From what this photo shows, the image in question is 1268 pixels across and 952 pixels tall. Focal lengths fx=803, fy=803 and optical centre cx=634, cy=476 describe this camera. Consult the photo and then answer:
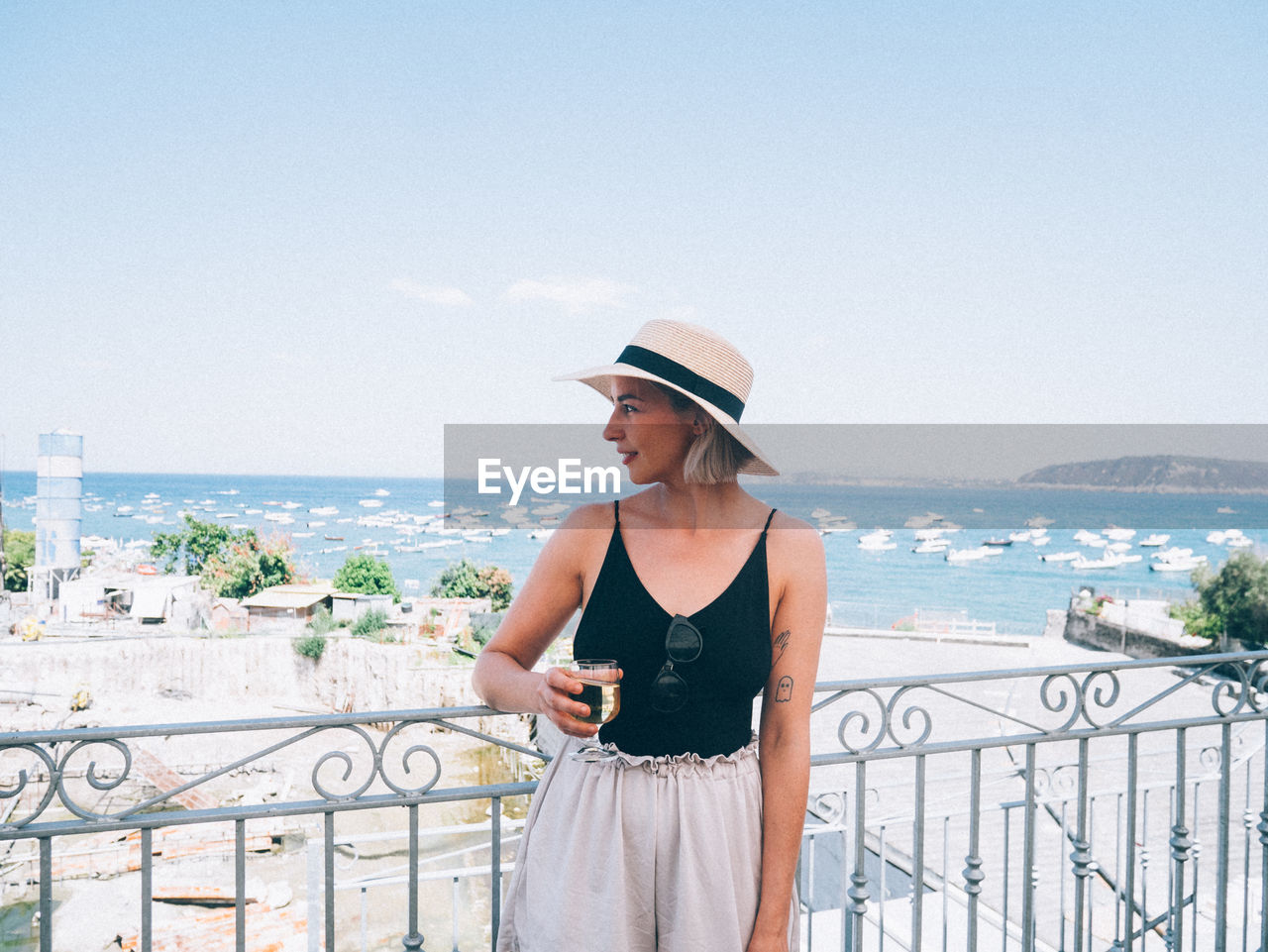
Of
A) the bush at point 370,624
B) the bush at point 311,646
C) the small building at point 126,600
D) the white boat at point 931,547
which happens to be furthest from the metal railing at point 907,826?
the white boat at point 931,547

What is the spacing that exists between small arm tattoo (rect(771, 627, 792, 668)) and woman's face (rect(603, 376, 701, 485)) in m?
0.31

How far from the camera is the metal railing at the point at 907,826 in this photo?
58.6 inches

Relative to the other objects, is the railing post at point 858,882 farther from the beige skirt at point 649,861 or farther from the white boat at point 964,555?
the white boat at point 964,555

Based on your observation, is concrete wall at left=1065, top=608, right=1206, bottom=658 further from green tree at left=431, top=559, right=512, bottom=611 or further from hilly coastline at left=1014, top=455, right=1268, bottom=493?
hilly coastline at left=1014, top=455, right=1268, bottom=493

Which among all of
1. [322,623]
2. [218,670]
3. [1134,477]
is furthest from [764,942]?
[1134,477]

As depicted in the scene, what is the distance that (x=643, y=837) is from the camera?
1.21m

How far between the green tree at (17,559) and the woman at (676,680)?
131ft

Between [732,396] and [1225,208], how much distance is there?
3754 inches

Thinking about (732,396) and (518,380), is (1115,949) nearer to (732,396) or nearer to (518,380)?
(732,396)

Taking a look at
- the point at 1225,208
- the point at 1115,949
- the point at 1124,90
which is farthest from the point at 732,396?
the point at 1225,208

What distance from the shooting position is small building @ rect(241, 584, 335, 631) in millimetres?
27578

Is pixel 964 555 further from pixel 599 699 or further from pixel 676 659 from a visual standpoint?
A: pixel 599 699

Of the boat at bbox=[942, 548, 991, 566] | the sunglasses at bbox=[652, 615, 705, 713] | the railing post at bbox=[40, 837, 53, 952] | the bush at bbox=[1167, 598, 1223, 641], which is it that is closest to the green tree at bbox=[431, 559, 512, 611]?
the bush at bbox=[1167, 598, 1223, 641]

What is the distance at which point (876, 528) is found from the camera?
77750 mm
